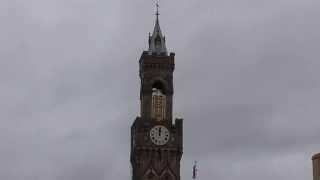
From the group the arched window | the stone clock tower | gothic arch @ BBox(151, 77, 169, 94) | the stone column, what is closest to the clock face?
the stone clock tower

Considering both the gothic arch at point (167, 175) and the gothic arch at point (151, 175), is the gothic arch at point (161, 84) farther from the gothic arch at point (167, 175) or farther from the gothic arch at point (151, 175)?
the gothic arch at point (151, 175)

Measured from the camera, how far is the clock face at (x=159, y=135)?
12575 cm

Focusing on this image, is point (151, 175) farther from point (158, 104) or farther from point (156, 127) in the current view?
point (158, 104)

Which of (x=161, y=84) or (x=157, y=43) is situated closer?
(x=161, y=84)

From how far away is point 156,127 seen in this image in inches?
4968

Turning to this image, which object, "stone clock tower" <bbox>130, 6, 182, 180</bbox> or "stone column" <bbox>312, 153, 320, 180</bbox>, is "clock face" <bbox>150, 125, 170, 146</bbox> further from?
"stone column" <bbox>312, 153, 320, 180</bbox>

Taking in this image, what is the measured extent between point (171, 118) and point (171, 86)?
4.37m

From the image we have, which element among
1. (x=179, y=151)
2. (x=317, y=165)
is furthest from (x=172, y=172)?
(x=317, y=165)

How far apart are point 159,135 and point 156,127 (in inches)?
44.8

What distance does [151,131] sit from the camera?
12588 cm

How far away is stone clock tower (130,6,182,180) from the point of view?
408 ft

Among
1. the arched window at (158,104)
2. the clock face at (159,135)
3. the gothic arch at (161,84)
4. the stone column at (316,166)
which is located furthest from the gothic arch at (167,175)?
the stone column at (316,166)

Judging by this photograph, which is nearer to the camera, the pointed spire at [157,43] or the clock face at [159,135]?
the clock face at [159,135]

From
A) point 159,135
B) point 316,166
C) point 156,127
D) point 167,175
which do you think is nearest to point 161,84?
point 156,127
